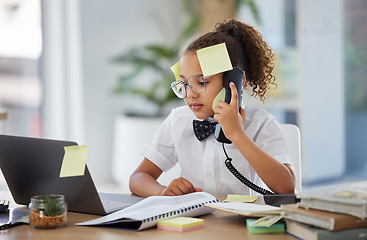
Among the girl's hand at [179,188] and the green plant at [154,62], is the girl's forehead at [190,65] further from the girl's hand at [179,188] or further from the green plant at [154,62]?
the green plant at [154,62]

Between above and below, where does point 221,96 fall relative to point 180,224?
above

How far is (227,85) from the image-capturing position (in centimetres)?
161

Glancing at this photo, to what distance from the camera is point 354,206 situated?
1.00 metres

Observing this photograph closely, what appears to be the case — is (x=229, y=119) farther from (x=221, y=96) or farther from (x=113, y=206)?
(x=113, y=206)

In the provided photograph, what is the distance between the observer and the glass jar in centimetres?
118

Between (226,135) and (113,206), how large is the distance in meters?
0.39

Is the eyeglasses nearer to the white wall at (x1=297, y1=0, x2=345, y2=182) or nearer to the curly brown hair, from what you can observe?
the curly brown hair

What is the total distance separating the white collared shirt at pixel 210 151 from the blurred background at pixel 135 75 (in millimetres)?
2396

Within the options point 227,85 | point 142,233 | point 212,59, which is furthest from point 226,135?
point 142,233

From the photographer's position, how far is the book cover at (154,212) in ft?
3.83

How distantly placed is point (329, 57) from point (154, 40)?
1.61 meters

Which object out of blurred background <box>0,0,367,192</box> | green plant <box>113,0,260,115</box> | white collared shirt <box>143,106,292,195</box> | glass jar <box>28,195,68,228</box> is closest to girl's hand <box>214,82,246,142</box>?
white collared shirt <box>143,106,292,195</box>

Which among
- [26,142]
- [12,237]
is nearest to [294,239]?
[12,237]

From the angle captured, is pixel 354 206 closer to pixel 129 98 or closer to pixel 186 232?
pixel 186 232
